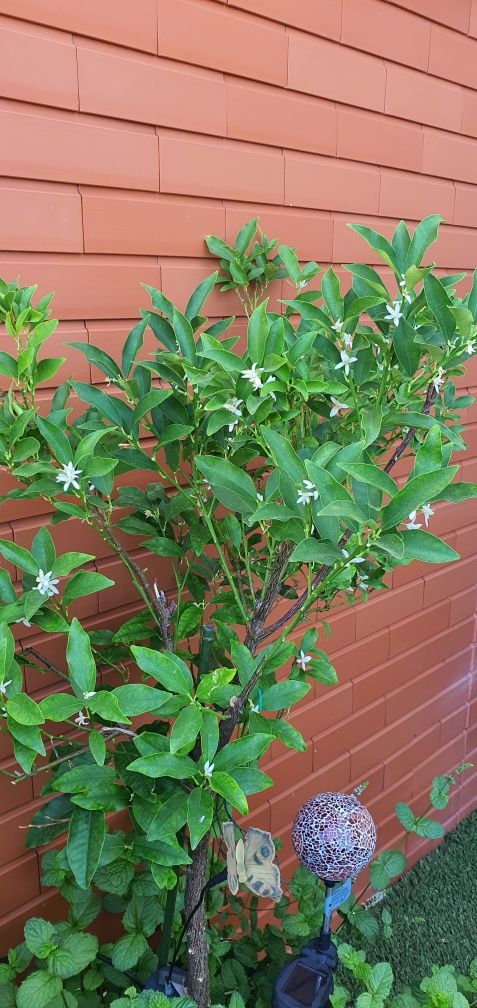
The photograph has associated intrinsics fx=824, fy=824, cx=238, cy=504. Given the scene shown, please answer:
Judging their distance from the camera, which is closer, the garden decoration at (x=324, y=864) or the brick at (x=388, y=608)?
the garden decoration at (x=324, y=864)

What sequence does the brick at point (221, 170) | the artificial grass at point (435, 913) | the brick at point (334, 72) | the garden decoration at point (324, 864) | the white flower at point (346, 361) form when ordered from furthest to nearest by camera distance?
the artificial grass at point (435, 913), the brick at point (334, 72), the brick at point (221, 170), the garden decoration at point (324, 864), the white flower at point (346, 361)

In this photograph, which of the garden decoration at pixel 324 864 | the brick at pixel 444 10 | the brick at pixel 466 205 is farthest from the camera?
the brick at pixel 466 205

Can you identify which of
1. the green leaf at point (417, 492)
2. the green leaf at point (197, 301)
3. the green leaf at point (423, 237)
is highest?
the green leaf at point (423, 237)

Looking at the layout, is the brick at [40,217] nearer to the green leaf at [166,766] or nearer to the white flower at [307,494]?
the white flower at [307,494]

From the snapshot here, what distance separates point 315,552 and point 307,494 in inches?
3.2

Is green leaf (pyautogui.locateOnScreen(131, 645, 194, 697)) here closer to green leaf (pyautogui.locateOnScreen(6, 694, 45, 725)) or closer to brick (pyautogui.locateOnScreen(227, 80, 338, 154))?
green leaf (pyautogui.locateOnScreen(6, 694, 45, 725))

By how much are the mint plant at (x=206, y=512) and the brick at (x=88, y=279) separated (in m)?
0.22

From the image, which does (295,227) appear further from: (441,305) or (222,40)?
(441,305)

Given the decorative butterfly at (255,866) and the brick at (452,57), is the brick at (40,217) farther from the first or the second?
the brick at (452,57)

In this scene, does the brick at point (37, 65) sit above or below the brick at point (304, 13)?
below

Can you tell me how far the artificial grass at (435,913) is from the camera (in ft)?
8.04

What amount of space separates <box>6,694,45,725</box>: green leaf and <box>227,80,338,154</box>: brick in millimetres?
1328

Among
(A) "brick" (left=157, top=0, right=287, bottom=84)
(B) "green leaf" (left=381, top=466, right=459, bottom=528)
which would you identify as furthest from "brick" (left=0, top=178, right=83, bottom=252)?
(B) "green leaf" (left=381, top=466, right=459, bottom=528)

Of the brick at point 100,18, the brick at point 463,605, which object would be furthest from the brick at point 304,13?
the brick at point 463,605
